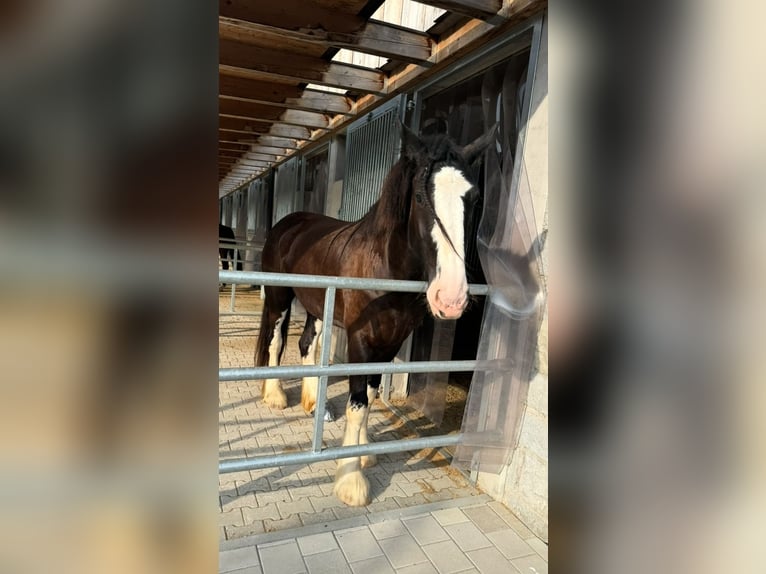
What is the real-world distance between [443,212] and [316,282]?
1.98 ft

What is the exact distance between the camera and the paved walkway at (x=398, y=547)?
1771 millimetres

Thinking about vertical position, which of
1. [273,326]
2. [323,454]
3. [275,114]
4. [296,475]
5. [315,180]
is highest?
[275,114]

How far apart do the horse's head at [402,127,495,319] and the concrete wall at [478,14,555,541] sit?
29 centimetres

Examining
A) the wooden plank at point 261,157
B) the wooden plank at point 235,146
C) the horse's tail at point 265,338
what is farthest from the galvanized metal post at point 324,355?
the wooden plank at point 261,157

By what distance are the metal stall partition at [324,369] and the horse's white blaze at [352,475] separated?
1.27 ft

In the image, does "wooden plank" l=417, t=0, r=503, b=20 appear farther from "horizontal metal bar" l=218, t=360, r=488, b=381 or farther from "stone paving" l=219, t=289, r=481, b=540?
"stone paving" l=219, t=289, r=481, b=540

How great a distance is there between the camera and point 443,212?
1833mm

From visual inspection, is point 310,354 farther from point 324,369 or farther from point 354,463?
point 324,369

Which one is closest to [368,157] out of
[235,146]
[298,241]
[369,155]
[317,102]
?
[369,155]

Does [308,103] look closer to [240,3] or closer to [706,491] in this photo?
[240,3]

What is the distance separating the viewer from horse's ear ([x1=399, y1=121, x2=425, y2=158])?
198 centimetres

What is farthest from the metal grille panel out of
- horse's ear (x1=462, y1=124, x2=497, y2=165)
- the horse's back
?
horse's ear (x1=462, y1=124, x2=497, y2=165)

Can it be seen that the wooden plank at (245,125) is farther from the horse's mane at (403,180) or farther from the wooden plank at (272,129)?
the horse's mane at (403,180)

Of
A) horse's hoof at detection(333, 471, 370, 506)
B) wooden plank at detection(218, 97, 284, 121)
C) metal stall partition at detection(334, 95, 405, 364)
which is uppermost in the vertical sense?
wooden plank at detection(218, 97, 284, 121)
